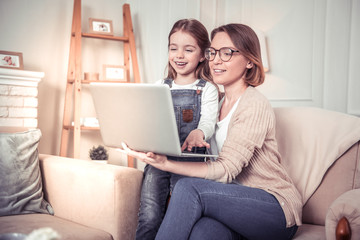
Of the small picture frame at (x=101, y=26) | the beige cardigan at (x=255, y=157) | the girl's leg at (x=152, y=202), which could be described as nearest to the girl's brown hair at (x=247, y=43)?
the beige cardigan at (x=255, y=157)

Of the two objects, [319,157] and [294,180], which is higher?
[319,157]

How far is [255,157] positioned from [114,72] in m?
2.26

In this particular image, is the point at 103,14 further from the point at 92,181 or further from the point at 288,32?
the point at 92,181

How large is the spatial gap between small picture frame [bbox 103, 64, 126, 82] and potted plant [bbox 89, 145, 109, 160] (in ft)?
2.07

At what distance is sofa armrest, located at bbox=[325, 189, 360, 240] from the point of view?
1076mm

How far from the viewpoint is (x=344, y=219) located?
1.10 metres

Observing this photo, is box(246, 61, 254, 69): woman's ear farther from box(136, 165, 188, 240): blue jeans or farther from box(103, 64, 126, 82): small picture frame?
→ box(103, 64, 126, 82): small picture frame

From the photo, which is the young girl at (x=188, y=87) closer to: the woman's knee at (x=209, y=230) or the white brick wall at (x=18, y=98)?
the woman's knee at (x=209, y=230)

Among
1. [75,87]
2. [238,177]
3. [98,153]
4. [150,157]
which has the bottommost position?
[98,153]

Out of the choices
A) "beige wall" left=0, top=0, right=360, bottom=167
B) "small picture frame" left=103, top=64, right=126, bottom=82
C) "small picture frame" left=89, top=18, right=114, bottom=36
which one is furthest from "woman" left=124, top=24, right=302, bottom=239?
"small picture frame" left=89, top=18, right=114, bottom=36

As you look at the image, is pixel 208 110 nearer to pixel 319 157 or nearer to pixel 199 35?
pixel 199 35

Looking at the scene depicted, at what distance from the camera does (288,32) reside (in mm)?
2797

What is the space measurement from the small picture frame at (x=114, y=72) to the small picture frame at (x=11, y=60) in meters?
0.76

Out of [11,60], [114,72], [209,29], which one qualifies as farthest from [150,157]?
[114,72]
